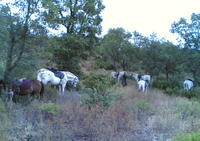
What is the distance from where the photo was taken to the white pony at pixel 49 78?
1458 cm

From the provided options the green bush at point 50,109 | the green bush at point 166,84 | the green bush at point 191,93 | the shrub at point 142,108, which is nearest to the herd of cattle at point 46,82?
the green bush at point 166,84

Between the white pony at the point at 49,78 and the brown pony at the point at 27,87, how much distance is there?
163cm

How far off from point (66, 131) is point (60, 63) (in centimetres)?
1379

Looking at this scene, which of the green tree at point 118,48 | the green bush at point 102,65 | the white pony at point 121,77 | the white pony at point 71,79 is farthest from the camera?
the green bush at point 102,65

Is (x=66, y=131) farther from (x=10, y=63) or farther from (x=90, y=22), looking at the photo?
Answer: (x=90, y=22)

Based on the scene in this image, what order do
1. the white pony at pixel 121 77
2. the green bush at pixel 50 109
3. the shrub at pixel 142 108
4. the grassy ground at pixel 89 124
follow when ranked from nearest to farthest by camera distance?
1. the grassy ground at pixel 89 124
2. the green bush at pixel 50 109
3. the shrub at pixel 142 108
4. the white pony at pixel 121 77

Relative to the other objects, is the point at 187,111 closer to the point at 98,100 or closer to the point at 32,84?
the point at 98,100

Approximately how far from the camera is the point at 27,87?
38.4 ft

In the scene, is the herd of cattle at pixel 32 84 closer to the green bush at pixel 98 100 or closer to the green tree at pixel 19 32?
the green tree at pixel 19 32

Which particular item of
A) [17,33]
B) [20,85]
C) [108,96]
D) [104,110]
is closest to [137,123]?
[104,110]

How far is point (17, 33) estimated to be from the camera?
11.2 metres

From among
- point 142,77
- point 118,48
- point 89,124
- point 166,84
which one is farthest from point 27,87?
point 118,48

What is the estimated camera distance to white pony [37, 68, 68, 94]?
1458 cm

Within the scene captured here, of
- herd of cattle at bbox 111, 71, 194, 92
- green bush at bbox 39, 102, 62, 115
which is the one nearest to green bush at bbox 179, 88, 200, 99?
herd of cattle at bbox 111, 71, 194, 92
